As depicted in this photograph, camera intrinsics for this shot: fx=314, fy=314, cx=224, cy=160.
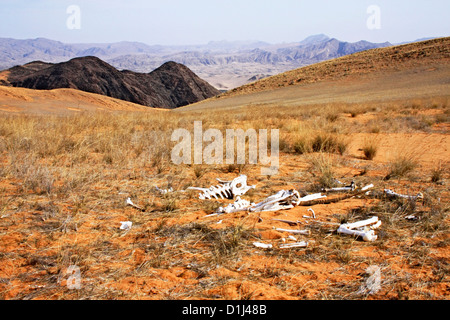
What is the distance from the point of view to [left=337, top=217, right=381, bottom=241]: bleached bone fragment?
9.11ft

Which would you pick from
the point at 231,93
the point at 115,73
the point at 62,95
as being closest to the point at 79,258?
the point at 62,95

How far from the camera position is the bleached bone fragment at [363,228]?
109 inches

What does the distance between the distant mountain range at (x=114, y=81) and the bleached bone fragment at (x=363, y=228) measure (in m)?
47.4

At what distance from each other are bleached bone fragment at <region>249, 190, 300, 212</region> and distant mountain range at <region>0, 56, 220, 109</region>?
46.5m

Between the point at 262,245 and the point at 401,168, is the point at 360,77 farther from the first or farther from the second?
the point at 262,245

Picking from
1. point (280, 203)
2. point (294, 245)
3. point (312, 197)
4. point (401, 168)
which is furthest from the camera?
point (401, 168)

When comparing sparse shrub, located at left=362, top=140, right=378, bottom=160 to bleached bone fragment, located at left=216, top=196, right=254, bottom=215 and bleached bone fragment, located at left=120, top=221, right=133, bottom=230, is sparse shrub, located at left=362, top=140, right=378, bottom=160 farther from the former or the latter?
bleached bone fragment, located at left=120, top=221, right=133, bottom=230

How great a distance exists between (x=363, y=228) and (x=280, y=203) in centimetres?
98

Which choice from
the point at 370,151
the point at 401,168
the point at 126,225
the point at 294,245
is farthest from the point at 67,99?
the point at 294,245

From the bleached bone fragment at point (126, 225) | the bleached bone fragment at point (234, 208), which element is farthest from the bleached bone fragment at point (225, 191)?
the bleached bone fragment at point (126, 225)

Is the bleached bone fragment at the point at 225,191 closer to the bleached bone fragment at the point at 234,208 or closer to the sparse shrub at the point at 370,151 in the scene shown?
the bleached bone fragment at the point at 234,208

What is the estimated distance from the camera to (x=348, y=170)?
533cm

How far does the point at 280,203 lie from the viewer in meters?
3.66
